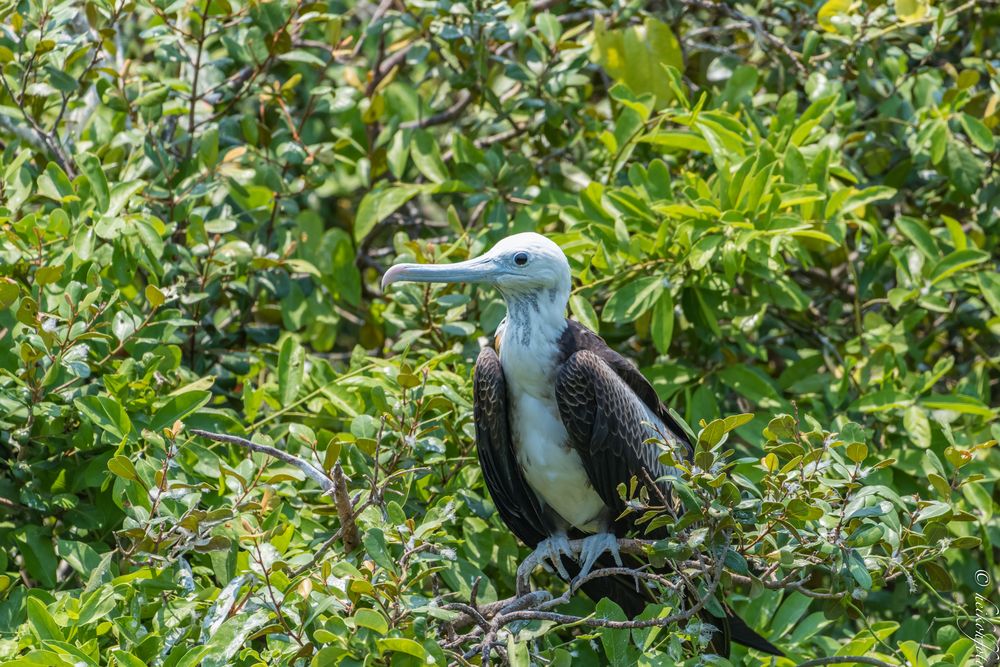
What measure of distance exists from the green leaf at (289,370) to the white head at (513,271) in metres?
0.46

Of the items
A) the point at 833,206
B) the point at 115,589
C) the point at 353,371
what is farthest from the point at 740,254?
the point at 115,589

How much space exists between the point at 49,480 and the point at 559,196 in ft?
5.76

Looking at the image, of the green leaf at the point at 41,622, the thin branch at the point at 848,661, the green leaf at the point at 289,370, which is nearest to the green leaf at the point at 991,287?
the thin branch at the point at 848,661

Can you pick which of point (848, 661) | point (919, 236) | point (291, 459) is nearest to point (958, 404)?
point (919, 236)

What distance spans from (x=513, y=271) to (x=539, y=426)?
0.41m

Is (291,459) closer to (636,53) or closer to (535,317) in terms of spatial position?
(535,317)

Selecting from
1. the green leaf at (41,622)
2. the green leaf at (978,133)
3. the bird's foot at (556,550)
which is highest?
the green leaf at (978,133)

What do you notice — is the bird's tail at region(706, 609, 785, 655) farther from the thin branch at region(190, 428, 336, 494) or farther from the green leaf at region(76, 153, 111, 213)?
the green leaf at region(76, 153, 111, 213)

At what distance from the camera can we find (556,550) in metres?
3.32

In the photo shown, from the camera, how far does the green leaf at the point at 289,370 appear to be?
11.2 ft

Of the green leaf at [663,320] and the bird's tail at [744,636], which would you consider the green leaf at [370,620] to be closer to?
the bird's tail at [744,636]

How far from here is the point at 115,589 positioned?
2.69 m

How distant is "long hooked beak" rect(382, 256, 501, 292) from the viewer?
122 inches

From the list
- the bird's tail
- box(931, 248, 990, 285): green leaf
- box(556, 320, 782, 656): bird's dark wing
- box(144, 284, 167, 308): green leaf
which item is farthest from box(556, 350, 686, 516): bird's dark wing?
box(931, 248, 990, 285): green leaf
